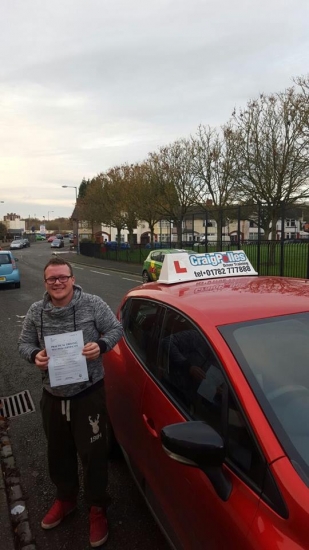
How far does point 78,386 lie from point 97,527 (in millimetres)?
884

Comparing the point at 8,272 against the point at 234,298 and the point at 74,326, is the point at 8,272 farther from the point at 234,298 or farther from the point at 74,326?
the point at 234,298

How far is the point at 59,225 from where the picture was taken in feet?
486

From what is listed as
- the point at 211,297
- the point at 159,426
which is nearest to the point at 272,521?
the point at 159,426

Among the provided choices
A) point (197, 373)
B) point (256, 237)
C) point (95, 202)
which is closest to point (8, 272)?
point (256, 237)

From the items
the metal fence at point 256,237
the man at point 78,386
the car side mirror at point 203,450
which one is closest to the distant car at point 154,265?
the metal fence at point 256,237

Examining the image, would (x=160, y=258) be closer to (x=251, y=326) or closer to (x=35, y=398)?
(x=35, y=398)

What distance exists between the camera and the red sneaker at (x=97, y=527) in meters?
2.41

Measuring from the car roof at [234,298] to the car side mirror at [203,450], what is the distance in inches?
21.1

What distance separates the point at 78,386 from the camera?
2408mm

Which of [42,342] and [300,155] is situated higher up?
[300,155]

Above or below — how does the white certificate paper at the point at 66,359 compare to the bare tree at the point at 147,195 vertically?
below

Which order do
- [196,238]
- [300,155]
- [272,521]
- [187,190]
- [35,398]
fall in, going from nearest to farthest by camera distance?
[272,521] → [35,398] → [300,155] → [196,238] → [187,190]

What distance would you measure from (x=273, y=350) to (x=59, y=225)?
→ 151767 millimetres

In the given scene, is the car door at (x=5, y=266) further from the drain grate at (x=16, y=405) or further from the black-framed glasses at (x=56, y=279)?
the black-framed glasses at (x=56, y=279)
